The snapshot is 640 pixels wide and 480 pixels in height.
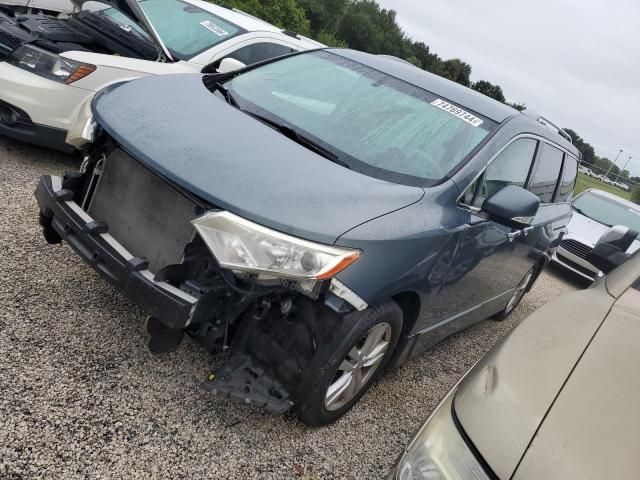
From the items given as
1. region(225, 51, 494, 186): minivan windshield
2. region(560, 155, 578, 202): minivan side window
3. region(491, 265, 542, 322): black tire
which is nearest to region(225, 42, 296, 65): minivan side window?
region(225, 51, 494, 186): minivan windshield

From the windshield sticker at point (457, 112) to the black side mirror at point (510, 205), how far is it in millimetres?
509

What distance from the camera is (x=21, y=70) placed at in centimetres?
421

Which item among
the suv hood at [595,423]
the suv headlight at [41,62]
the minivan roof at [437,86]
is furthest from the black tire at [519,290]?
the suv headlight at [41,62]

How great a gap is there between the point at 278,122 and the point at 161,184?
78 cm

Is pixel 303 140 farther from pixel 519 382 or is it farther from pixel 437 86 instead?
pixel 519 382

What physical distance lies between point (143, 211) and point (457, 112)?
1.92 meters

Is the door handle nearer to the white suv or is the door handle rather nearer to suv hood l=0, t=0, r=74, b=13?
the white suv

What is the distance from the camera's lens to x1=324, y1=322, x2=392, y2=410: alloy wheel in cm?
245

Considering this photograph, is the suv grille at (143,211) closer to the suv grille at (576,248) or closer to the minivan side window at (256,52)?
the minivan side window at (256,52)

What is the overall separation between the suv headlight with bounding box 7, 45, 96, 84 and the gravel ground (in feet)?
5.22

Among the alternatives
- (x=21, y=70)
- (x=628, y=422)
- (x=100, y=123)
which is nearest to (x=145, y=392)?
(x=100, y=123)

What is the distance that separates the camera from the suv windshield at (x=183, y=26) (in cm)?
519

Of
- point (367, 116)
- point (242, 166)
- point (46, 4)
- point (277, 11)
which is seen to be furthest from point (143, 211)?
point (277, 11)

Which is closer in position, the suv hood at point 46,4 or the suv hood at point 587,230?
the suv hood at point 46,4
